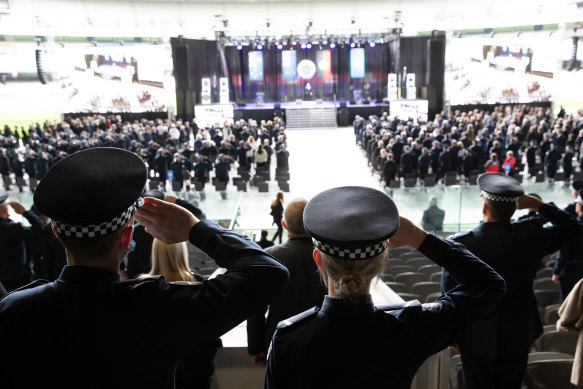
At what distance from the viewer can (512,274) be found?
2689 mm

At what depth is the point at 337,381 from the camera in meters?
1.33

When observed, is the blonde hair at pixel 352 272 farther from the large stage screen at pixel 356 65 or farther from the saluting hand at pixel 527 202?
the large stage screen at pixel 356 65

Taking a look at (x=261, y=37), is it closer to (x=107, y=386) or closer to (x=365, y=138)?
(x=365, y=138)

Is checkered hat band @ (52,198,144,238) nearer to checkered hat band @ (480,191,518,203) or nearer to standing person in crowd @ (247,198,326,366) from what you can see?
standing person in crowd @ (247,198,326,366)

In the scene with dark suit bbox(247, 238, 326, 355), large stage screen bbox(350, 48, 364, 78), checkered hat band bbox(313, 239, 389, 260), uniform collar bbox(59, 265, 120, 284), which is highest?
large stage screen bbox(350, 48, 364, 78)

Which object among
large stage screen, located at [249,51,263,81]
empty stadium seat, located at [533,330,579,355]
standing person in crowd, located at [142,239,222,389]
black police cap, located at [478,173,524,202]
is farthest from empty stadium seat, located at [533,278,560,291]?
large stage screen, located at [249,51,263,81]

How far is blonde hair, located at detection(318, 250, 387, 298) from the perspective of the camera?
1.36 meters

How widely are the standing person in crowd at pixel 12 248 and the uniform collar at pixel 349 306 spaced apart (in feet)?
12.3

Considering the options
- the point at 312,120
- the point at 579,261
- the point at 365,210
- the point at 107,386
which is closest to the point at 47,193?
the point at 107,386

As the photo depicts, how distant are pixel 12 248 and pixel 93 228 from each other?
384 cm

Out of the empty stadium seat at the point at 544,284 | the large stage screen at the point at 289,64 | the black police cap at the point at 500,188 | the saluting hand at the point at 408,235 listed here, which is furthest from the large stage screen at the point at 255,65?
the saluting hand at the point at 408,235

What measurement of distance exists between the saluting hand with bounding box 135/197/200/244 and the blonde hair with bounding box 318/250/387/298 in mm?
401

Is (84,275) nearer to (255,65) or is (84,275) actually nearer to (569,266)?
(569,266)

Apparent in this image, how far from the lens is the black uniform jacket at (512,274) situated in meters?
2.66
